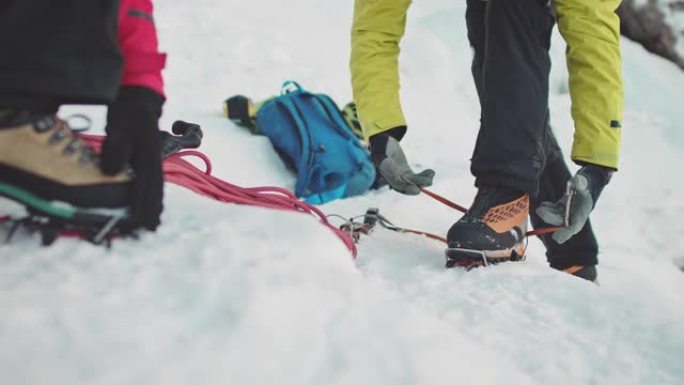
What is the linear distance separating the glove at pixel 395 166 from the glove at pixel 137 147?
0.82 m

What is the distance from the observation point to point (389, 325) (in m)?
0.77

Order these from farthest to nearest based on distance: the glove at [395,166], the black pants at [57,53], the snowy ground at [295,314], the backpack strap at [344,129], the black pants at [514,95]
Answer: the backpack strap at [344,129], the glove at [395,166], the black pants at [514,95], the black pants at [57,53], the snowy ground at [295,314]

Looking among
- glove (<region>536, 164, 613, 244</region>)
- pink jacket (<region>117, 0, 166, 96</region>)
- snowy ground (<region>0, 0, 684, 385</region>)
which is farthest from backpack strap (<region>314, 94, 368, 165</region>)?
pink jacket (<region>117, 0, 166, 96</region>)

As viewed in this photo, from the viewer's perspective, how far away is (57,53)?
0.79m

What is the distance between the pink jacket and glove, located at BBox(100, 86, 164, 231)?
0.02 m

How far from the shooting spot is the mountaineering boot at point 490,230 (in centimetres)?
135

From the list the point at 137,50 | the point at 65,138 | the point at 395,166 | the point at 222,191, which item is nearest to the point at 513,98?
the point at 395,166

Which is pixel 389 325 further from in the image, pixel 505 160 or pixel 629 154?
pixel 629 154

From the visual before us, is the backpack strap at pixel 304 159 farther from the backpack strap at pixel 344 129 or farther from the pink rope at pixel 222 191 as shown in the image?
the pink rope at pixel 222 191

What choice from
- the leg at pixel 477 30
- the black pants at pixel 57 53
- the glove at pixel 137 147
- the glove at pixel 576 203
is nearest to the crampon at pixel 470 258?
the glove at pixel 576 203

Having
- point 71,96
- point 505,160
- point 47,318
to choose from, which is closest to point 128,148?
point 71,96

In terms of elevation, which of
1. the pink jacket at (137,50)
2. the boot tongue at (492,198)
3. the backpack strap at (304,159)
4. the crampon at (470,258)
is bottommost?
the backpack strap at (304,159)

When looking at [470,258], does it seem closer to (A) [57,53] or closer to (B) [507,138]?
(B) [507,138]

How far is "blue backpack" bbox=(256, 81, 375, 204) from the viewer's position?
2508mm
